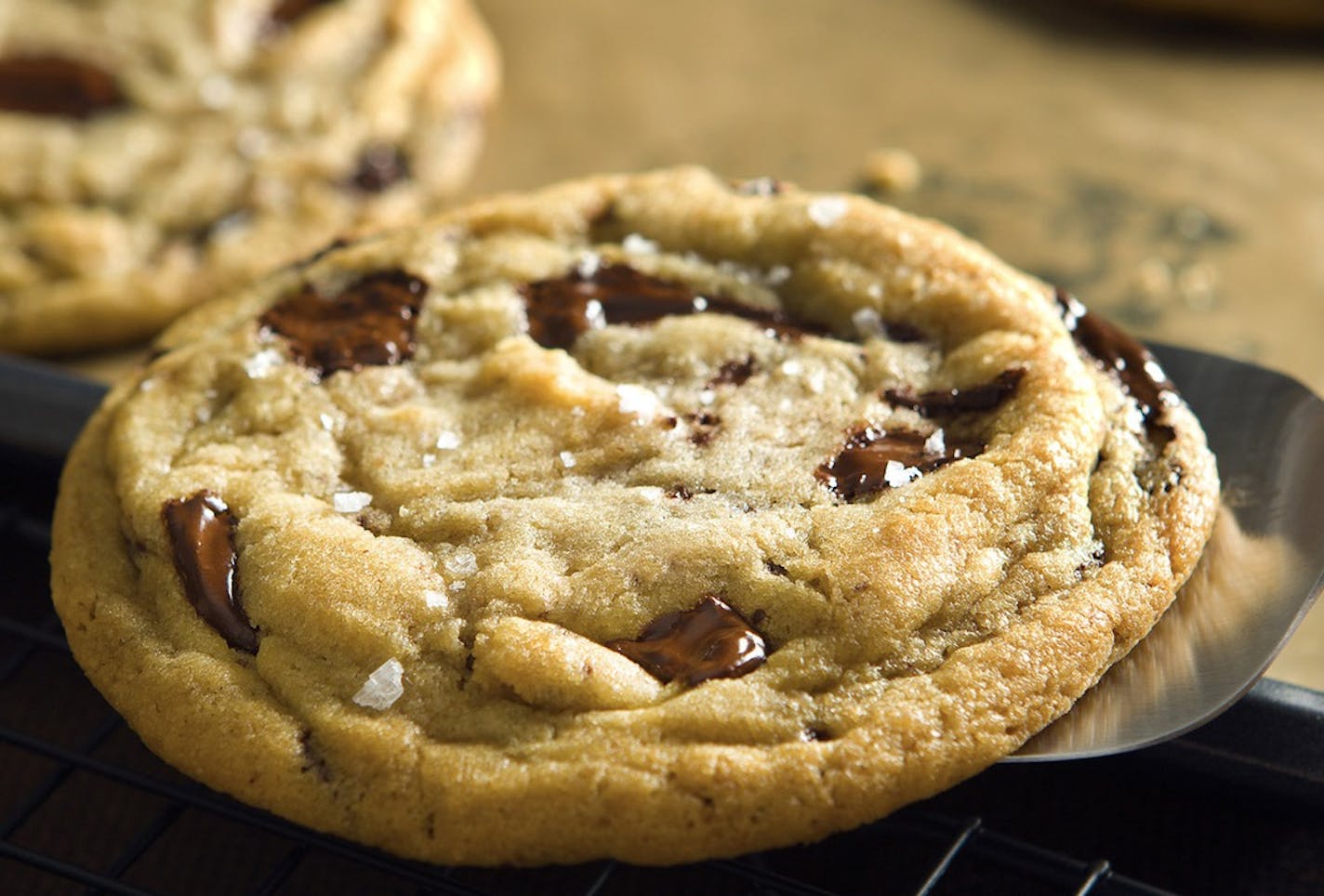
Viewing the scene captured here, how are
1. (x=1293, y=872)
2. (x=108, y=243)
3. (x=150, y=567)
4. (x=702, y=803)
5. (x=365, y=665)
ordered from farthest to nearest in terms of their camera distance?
(x=108, y=243) → (x=1293, y=872) → (x=150, y=567) → (x=365, y=665) → (x=702, y=803)

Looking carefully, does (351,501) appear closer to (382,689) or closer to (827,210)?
(382,689)

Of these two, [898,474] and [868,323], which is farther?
[868,323]

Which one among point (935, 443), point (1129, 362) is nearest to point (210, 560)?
point (935, 443)

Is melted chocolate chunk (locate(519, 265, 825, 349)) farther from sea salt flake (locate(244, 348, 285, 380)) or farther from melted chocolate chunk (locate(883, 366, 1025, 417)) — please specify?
sea salt flake (locate(244, 348, 285, 380))

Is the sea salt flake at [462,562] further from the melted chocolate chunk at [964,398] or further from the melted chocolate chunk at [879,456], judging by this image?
the melted chocolate chunk at [964,398]

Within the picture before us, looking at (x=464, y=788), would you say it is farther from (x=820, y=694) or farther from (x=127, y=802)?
(x=127, y=802)

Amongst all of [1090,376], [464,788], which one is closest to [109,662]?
[464,788]

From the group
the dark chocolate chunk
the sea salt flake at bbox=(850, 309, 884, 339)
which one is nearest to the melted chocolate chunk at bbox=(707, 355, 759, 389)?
the sea salt flake at bbox=(850, 309, 884, 339)
